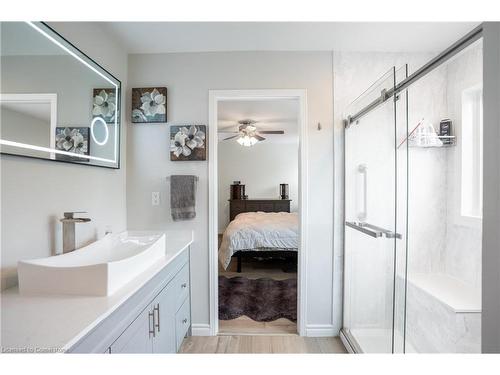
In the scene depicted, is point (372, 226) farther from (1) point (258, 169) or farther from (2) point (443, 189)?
(1) point (258, 169)

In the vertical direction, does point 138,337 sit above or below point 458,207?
below

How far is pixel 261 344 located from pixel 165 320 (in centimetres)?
98

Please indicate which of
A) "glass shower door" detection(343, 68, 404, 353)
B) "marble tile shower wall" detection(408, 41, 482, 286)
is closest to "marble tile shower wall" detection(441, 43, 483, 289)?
"marble tile shower wall" detection(408, 41, 482, 286)

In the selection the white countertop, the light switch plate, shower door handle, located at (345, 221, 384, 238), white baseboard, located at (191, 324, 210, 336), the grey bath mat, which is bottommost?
the grey bath mat

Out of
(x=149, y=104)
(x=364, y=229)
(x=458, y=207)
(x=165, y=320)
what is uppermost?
(x=149, y=104)

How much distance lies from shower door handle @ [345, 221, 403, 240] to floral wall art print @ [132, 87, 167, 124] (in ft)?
5.87

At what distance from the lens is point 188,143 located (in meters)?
2.15

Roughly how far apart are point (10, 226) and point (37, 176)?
0.86ft

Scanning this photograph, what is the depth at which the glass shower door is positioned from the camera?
154 cm

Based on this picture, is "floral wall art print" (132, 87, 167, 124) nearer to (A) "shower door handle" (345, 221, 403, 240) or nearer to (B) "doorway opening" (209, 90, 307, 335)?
(B) "doorway opening" (209, 90, 307, 335)

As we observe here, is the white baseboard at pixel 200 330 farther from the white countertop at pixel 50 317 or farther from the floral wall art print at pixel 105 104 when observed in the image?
the floral wall art print at pixel 105 104

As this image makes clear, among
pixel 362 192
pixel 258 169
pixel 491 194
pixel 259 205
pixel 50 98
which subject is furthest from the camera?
pixel 258 169

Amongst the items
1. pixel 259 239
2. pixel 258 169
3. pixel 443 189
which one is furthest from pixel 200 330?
pixel 258 169

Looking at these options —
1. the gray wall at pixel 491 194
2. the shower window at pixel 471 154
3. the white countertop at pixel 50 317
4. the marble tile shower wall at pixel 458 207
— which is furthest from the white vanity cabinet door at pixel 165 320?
the shower window at pixel 471 154
